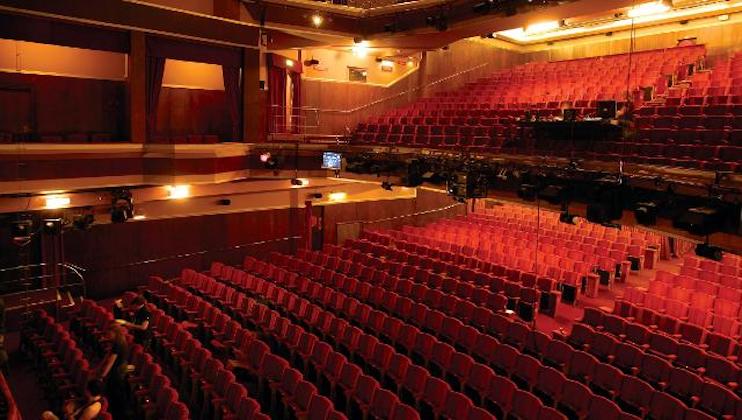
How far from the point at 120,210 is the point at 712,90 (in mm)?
7748

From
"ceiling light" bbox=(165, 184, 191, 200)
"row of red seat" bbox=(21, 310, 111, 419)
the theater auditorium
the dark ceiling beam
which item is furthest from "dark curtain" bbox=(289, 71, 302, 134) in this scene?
"row of red seat" bbox=(21, 310, 111, 419)

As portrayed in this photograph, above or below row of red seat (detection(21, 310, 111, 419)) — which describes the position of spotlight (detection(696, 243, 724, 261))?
above

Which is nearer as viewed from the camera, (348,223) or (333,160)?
(333,160)

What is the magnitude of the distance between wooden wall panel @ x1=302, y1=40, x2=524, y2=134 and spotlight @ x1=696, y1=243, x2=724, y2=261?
7297 millimetres

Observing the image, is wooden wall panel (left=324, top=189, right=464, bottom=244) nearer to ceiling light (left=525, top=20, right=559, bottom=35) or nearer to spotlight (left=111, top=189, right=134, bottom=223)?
spotlight (left=111, top=189, right=134, bottom=223)

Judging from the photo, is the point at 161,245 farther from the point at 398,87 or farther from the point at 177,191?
the point at 398,87

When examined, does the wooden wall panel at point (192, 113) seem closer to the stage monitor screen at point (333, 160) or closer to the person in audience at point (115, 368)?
the stage monitor screen at point (333, 160)

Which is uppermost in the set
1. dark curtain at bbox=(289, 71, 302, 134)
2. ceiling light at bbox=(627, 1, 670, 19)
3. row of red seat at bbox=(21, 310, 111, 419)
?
ceiling light at bbox=(627, 1, 670, 19)

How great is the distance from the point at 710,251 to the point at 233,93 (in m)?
6.03

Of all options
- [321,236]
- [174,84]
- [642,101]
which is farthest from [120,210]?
[642,101]

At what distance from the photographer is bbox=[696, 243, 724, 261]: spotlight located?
14.7 feet

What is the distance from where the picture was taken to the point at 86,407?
3756mm

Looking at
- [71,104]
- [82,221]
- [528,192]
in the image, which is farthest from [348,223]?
[528,192]

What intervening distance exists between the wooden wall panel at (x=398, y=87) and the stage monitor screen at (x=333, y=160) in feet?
7.49
